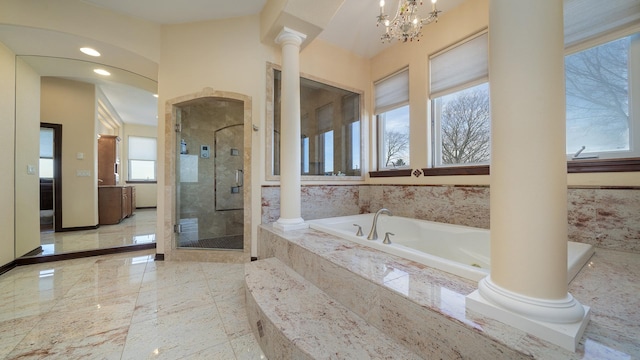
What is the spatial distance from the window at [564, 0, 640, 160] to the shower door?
122 inches

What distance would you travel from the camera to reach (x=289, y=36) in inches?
90.5

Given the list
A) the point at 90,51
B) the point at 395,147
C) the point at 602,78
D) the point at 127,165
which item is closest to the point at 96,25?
the point at 90,51

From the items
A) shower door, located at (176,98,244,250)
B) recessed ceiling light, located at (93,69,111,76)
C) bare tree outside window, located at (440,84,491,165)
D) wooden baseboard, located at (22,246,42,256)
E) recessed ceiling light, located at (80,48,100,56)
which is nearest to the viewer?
bare tree outside window, located at (440,84,491,165)

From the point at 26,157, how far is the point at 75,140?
5.40 feet

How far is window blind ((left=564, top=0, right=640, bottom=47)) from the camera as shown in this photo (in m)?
1.52

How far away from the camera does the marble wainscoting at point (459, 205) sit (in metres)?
1.51

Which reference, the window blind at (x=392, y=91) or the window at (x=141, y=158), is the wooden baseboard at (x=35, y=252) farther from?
the window blind at (x=392, y=91)

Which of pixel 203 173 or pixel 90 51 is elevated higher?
pixel 90 51

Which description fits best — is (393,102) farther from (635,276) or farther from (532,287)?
(532,287)

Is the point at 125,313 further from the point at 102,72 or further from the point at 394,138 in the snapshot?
the point at 394,138

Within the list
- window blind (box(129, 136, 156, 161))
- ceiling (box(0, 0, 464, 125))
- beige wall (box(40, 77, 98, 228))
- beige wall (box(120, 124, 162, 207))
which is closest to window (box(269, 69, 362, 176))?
ceiling (box(0, 0, 464, 125))

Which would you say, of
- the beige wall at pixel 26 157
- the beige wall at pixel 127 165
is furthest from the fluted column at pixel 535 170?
the beige wall at pixel 127 165

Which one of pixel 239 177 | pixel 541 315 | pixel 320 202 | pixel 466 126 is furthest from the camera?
pixel 239 177

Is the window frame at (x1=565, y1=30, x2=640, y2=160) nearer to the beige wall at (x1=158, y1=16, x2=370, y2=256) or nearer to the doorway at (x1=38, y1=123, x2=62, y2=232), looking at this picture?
the beige wall at (x1=158, y1=16, x2=370, y2=256)
